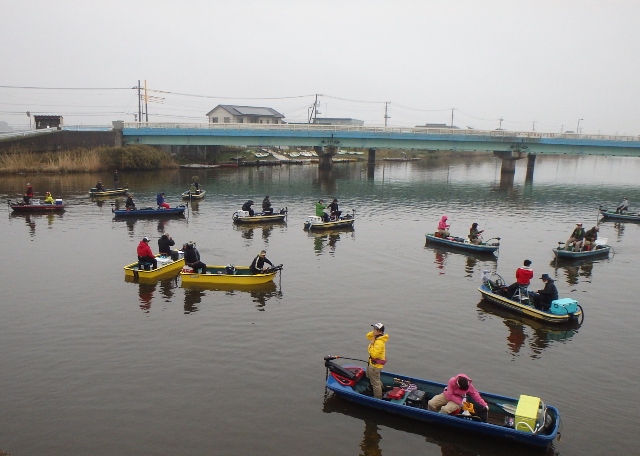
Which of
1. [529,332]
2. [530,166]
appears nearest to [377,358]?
[529,332]

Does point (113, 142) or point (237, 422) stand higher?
point (113, 142)

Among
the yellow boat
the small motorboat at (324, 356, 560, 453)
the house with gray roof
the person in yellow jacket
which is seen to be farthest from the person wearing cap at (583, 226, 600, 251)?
the house with gray roof

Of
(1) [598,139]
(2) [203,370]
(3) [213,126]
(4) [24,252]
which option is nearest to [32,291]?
(4) [24,252]

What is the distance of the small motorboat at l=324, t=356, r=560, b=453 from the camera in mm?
12000

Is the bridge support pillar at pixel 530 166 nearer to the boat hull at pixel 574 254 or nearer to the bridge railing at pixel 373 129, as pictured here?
the bridge railing at pixel 373 129

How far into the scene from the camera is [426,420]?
42.2ft

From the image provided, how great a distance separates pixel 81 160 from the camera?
70.5 m

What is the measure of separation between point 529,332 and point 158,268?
16.9m

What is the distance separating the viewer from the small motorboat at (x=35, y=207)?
134ft

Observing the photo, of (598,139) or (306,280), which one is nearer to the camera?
(306,280)

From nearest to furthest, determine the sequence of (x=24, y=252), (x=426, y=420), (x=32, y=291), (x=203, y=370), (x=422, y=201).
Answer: (x=426, y=420)
(x=203, y=370)
(x=32, y=291)
(x=24, y=252)
(x=422, y=201)

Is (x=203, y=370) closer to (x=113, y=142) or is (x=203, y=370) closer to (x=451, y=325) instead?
(x=451, y=325)

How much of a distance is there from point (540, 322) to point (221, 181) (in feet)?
184

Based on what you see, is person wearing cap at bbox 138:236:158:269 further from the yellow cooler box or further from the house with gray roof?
the house with gray roof
